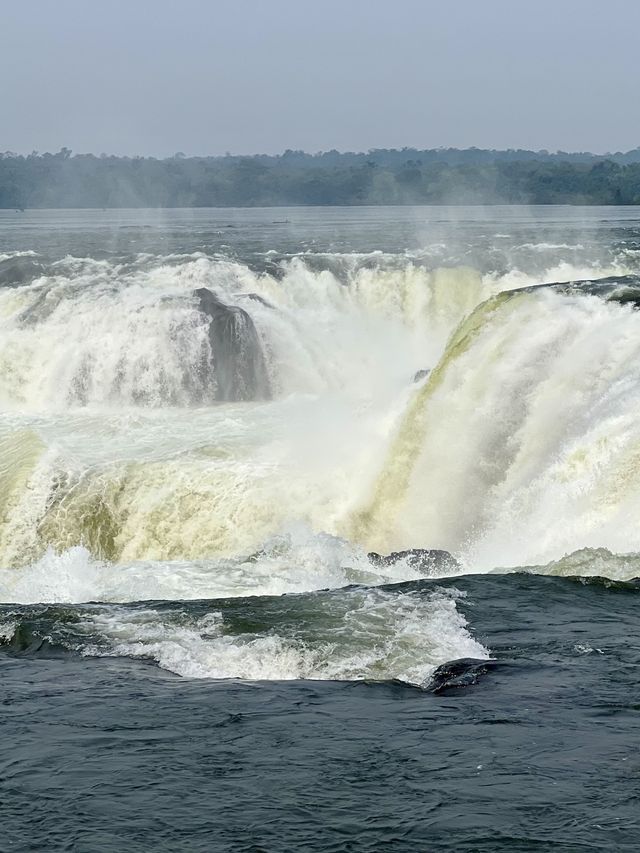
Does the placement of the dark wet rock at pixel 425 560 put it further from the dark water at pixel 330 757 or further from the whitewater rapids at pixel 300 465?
the dark water at pixel 330 757

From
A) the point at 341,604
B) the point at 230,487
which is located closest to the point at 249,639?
the point at 341,604

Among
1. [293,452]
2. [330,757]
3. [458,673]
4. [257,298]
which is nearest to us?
[330,757]

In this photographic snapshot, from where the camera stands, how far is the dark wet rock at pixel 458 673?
1064cm

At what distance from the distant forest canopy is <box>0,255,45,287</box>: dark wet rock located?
8286 cm

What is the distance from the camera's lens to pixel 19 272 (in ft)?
111

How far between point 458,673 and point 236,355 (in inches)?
708

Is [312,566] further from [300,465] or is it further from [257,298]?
[257,298]

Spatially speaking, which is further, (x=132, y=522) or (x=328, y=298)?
(x=328, y=298)

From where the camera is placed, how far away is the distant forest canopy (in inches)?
4560

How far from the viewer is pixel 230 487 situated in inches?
780

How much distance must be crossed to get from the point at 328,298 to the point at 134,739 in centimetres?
2516

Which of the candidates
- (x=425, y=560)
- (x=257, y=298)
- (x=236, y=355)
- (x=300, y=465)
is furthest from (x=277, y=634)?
(x=257, y=298)

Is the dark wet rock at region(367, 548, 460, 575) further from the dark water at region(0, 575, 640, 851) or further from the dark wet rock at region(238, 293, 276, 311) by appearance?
the dark wet rock at region(238, 293, 276, 311)

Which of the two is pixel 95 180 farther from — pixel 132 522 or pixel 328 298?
pixel 132 522
